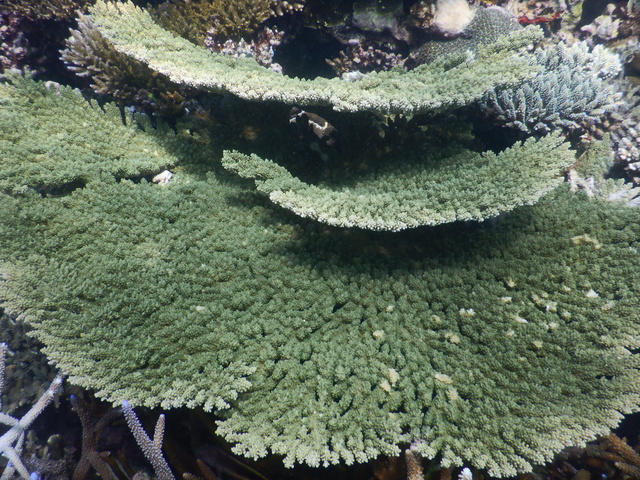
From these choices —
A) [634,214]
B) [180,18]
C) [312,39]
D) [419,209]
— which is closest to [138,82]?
[180,18]

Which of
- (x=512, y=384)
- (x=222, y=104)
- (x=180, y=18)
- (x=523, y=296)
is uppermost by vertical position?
(x=180, y=18)

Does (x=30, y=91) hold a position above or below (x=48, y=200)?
above

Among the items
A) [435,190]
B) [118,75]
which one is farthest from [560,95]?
[118,75]

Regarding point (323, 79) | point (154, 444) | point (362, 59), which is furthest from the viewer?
point (362, 59)

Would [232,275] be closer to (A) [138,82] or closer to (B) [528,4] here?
(A) [138,82]

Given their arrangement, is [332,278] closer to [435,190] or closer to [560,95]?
[435,190]

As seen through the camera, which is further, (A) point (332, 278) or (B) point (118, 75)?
(B) point (118, 75)
